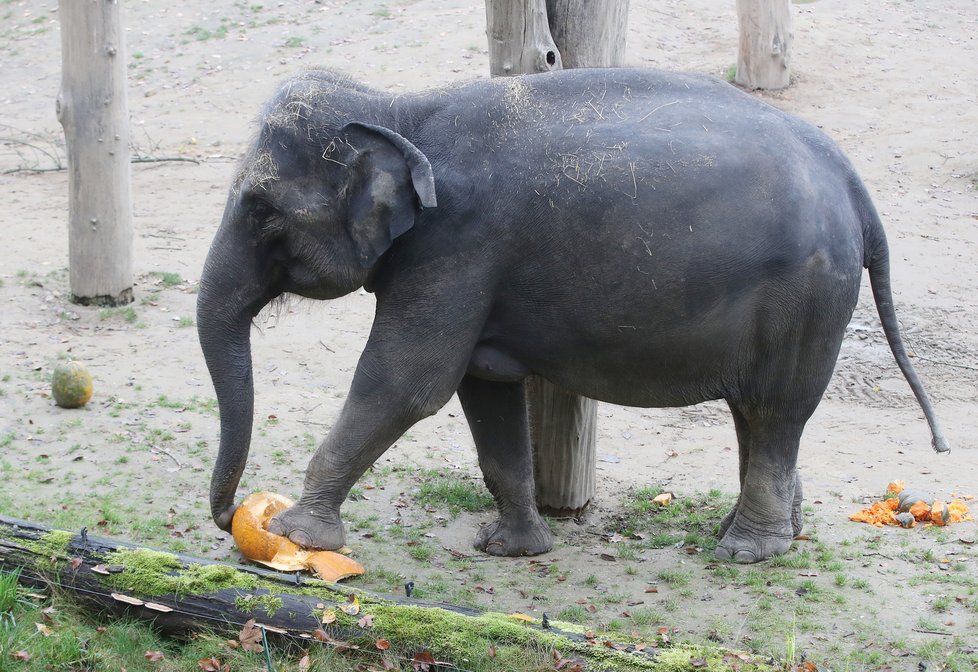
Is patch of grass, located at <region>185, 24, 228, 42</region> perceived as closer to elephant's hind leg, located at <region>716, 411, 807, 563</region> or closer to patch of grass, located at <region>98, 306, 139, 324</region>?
patch of grass, located at <region>98, 306, 139, 324</region>

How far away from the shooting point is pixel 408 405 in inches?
190

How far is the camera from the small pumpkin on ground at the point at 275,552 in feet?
15.9

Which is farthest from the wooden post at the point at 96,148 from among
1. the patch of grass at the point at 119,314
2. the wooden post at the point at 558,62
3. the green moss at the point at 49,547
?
the green moss at the point at 49,547

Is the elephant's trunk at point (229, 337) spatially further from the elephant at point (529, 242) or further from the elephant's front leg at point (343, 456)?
the elephant's front leg at point (343, 456)

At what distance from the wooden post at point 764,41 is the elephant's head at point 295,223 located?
1169cm

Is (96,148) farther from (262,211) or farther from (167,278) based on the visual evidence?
(262,211)

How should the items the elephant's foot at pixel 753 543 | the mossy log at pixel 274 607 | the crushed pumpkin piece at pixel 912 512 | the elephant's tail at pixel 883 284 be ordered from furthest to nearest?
the crushed pumpkin piece at pixel 912 512 → the elephant's foot at pixel 753 543 → the elephant's tail at pixel 883 284 → the mossy log at pixel 274 607

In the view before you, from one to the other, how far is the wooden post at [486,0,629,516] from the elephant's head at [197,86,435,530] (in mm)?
1315

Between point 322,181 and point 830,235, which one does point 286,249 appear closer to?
point 322,181

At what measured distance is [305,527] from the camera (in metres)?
4.95

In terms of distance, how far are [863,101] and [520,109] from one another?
11.7 m

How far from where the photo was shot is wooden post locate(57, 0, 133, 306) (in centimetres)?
872

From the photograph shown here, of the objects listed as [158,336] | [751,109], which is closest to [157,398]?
[158,336]

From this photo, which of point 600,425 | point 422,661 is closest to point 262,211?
point 422,661
